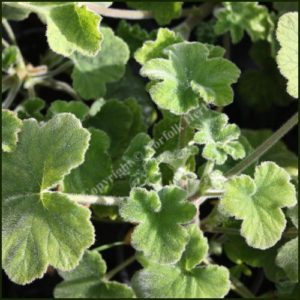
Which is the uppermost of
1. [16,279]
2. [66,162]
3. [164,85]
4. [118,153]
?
[164,85]

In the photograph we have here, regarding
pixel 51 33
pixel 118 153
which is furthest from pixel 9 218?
pixel 118 153

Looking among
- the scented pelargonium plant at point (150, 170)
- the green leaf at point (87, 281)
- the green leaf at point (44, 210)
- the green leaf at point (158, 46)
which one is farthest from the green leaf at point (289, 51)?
the green leaf at point (87, 281)

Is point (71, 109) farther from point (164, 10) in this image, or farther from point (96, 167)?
point (164, 10)

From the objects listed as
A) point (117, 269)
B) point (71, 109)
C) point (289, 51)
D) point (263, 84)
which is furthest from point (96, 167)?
point (263, 84)

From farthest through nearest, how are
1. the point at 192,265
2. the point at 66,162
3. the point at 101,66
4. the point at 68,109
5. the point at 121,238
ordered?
the point at 121,238
the point at 101,66
the point at 68,109
the point at 192,265
the point at 66,162

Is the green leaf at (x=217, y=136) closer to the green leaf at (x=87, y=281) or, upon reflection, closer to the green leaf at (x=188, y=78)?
the green leaf at (x=188, y=78)

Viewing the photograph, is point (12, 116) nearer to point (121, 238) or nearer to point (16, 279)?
point (16, 279)

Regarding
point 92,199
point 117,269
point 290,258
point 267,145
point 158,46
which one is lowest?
point 117,269
